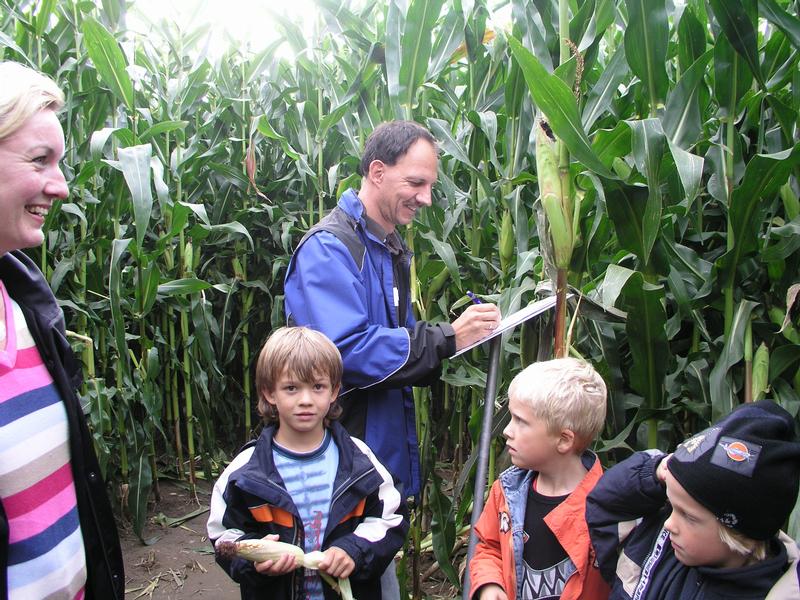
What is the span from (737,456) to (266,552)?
1015 millimetres

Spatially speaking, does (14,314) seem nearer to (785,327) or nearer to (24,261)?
(24,261)

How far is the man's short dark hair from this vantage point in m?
2.00

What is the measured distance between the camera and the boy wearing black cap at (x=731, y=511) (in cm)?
113

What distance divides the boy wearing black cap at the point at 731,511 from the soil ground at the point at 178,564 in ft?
6.57

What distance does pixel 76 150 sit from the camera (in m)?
3.22

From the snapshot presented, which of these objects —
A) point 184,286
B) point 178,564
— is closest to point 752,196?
point 184,286

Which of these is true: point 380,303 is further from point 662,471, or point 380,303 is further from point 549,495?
point 662,471

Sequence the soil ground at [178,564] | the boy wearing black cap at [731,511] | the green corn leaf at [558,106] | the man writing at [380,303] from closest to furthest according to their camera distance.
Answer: the boy wearing black cap at [731,511], the green corn leaf at [558,106], the man writing at [380,303], the soil ground at [178,564]

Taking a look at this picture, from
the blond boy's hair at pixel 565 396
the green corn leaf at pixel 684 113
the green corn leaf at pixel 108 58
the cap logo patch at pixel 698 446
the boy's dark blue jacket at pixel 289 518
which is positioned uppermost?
the green corn leaf at pixel 108 58

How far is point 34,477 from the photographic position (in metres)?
1.35

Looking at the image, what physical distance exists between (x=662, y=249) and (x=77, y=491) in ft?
5.22

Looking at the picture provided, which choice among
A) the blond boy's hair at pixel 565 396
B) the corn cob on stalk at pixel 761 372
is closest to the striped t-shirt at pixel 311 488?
the blond boy's hair at pixel 565 396

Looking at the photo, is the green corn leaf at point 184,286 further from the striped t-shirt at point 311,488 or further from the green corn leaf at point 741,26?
the green corn leaf at point 741,26

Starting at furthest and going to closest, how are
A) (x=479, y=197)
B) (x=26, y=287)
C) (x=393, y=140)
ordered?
(x=479, y=197) → (x=393, y=140) → (x=26, y=287)
